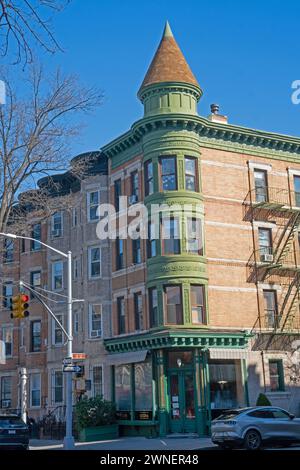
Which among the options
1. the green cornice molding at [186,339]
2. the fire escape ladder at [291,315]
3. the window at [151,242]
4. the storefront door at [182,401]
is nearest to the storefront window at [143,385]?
the green cornice molding at [186,339]

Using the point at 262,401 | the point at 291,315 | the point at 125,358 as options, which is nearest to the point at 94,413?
the point at 125,358

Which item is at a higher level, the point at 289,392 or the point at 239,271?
the point at 239,271

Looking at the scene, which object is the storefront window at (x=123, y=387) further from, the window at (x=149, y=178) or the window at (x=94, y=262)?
the window at (x=149, y=178)

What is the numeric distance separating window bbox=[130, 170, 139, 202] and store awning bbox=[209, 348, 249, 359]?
8.85 m

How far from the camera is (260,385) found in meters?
32.2

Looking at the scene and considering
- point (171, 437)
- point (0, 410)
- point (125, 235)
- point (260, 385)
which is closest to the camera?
point (171, 437)

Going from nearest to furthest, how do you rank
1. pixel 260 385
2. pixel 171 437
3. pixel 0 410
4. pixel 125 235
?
pixel 171 437 < pixel 260 385 < pixel 125 235 < pixel 0 410

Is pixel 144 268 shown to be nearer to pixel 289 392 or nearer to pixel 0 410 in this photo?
pixel 289 392

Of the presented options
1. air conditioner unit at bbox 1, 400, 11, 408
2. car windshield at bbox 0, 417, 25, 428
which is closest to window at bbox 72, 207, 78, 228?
air conditioner unit at bbox 1, 400, 11, 408

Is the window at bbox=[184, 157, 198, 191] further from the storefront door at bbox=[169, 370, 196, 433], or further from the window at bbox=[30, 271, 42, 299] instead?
the window at bbox=[30, 271, 42, 299]

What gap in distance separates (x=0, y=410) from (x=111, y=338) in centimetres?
983

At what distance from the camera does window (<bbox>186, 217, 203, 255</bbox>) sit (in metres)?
31.9

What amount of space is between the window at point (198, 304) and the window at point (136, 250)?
3.75 m

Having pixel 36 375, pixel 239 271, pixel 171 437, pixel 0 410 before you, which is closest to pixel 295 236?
pixel 239 271
